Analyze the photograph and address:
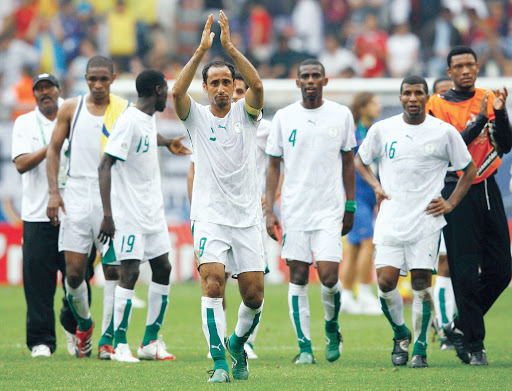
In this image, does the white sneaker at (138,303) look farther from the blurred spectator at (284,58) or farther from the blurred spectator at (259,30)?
the blurred spectator at (259,30)

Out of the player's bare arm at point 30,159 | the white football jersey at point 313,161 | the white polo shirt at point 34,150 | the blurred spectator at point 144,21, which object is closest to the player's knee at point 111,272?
the white polo shirt at point 34,150

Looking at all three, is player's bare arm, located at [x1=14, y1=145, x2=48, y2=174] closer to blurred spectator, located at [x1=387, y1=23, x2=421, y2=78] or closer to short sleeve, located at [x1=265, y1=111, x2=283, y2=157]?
short sleeve, located at [x1=265, y1=111, x2=283, y2=157]

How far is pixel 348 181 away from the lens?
31.1 feet

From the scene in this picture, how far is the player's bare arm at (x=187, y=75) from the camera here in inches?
283

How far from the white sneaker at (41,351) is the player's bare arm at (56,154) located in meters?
1.30

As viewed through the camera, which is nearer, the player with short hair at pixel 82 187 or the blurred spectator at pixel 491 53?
the player with short hair at pixel 82 187

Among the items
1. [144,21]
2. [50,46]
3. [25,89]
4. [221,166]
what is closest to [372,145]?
[221,166]

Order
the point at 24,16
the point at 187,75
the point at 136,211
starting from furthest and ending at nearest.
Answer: the point at 24,16, the point at 136,211, the point at 187,75

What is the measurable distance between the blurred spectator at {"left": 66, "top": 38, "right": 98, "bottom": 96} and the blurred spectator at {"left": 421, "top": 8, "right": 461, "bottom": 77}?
7.70 m

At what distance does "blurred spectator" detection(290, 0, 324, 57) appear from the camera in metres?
23.3

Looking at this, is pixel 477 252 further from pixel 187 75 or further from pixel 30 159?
pixel 30 159

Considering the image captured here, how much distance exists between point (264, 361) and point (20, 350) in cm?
271

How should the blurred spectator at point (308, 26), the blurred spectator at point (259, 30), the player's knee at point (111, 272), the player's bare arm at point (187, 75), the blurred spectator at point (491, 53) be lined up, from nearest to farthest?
1. the player's bare arm at point (187, 75)
2. the player's knee at point (111, 272)
3. the blurred spectator at point (491, 53)
4. the blurred spectator at point (259, 30)
5. the blurred spectator at point (308, 26)

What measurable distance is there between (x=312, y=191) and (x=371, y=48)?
13.1m
